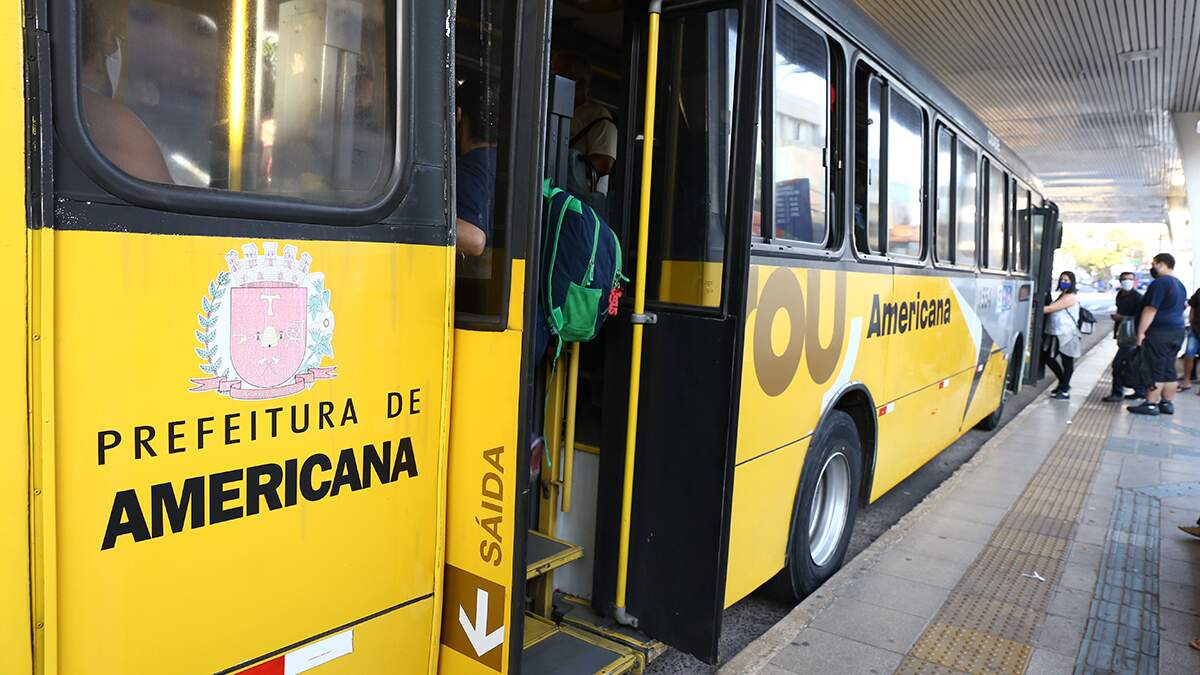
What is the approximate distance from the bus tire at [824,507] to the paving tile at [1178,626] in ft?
4.89

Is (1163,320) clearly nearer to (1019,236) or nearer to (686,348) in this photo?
(1019,236)

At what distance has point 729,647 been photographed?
3893 millimetres

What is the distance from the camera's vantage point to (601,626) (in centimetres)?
318

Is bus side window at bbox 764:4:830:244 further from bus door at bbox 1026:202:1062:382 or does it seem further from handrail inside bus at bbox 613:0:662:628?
bus door at bbox 1026:202:1062:382

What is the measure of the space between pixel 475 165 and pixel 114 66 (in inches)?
37.2

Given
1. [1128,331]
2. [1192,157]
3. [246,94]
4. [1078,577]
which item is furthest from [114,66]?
[1192,157]

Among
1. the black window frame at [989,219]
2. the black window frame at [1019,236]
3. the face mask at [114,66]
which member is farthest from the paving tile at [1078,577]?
the face mask at [114,66]

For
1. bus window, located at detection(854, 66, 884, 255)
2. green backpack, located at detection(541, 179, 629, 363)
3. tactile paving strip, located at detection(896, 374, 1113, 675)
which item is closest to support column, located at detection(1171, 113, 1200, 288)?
tactile paving strip, located at detection(896, 374, 1113, 675)

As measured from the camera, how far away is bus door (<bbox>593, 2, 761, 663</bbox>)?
2.96 m

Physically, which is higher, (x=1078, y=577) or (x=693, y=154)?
(x=693, y=154)

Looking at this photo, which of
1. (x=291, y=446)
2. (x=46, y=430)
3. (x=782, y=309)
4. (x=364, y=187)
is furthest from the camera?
(x=782, y=309)

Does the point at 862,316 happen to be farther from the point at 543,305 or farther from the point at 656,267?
the point at 543,305

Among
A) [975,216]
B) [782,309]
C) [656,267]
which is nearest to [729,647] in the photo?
[782,309]

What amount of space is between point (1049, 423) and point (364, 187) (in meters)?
9.24
